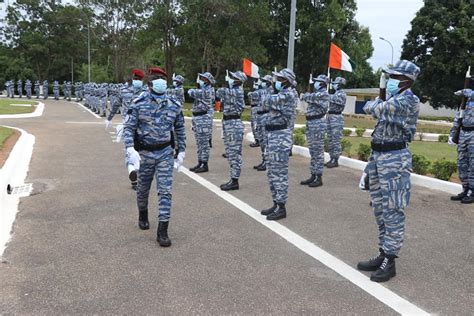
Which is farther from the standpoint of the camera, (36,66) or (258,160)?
(36,66)

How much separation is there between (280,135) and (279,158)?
0.99 ft

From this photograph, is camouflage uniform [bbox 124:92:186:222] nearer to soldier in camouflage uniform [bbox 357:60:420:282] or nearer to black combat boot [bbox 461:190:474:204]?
soldier in camouflage uniform [bbox 357:60:420:282]

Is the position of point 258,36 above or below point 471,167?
above

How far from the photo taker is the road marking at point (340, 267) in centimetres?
380

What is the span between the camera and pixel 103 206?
662cm

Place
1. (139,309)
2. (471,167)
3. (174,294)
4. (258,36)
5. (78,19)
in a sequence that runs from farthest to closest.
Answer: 1. (78,19)
2. (258,36)
3. (471,167)
4. (174,294)
5. (139,309)

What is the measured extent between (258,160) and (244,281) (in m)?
7.38

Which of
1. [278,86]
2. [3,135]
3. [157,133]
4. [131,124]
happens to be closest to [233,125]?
[278,86]

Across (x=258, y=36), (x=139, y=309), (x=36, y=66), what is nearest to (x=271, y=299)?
(x=139, y=309)

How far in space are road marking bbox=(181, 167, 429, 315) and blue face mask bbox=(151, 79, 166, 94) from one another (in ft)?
7.03

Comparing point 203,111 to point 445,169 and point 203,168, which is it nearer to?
point 203,168

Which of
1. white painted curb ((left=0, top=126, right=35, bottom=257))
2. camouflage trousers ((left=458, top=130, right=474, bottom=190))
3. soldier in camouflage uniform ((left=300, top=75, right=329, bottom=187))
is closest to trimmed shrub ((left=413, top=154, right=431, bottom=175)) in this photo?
camouflage trousers ((left=458, top=130, right=474, bottom=190))

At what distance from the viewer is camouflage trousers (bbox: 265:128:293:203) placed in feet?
20.4

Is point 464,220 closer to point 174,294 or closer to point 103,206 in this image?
point 174,294
